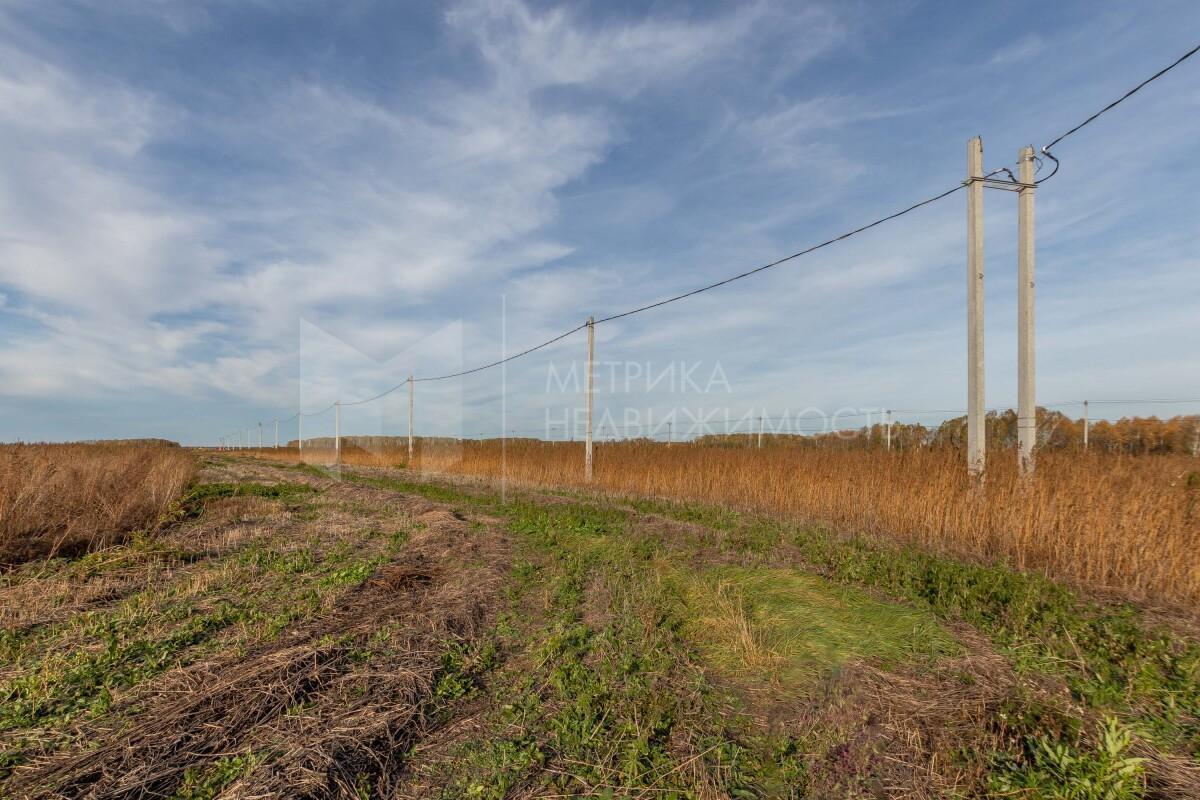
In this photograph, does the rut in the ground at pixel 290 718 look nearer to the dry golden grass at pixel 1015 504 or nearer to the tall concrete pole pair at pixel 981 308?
the dry golden grass at pixel 1015 504

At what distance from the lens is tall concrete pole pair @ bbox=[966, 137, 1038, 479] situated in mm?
7371

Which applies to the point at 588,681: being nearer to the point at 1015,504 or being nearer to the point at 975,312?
the point at 1015,504

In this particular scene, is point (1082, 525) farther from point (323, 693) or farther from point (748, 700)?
point (323, 693)

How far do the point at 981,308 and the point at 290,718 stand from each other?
28.5ft

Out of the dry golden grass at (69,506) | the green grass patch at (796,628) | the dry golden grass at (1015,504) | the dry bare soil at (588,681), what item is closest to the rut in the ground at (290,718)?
the dry bare soil at (588,681)

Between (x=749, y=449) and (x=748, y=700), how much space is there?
11.1m

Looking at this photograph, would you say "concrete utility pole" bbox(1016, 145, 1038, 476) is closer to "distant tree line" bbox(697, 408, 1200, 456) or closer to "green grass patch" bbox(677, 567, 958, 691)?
"distant tree line" bbox(697, 408, 1200, 456)

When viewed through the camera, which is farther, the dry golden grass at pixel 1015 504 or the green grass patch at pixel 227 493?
the green grass patch at pixel 227 493

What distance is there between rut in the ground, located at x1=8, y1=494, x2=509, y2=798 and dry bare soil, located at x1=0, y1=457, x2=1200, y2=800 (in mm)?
14

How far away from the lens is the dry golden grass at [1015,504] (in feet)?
17.3

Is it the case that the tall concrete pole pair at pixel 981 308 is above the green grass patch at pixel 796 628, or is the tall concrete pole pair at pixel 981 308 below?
above

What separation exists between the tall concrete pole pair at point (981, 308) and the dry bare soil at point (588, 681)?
235 cm

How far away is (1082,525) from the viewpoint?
579 centimetres

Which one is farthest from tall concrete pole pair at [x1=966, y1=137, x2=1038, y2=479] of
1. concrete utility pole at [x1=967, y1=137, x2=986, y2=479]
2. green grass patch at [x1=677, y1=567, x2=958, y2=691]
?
green grass patch at [x1=677, y1=567, x2=958, y2=691]
